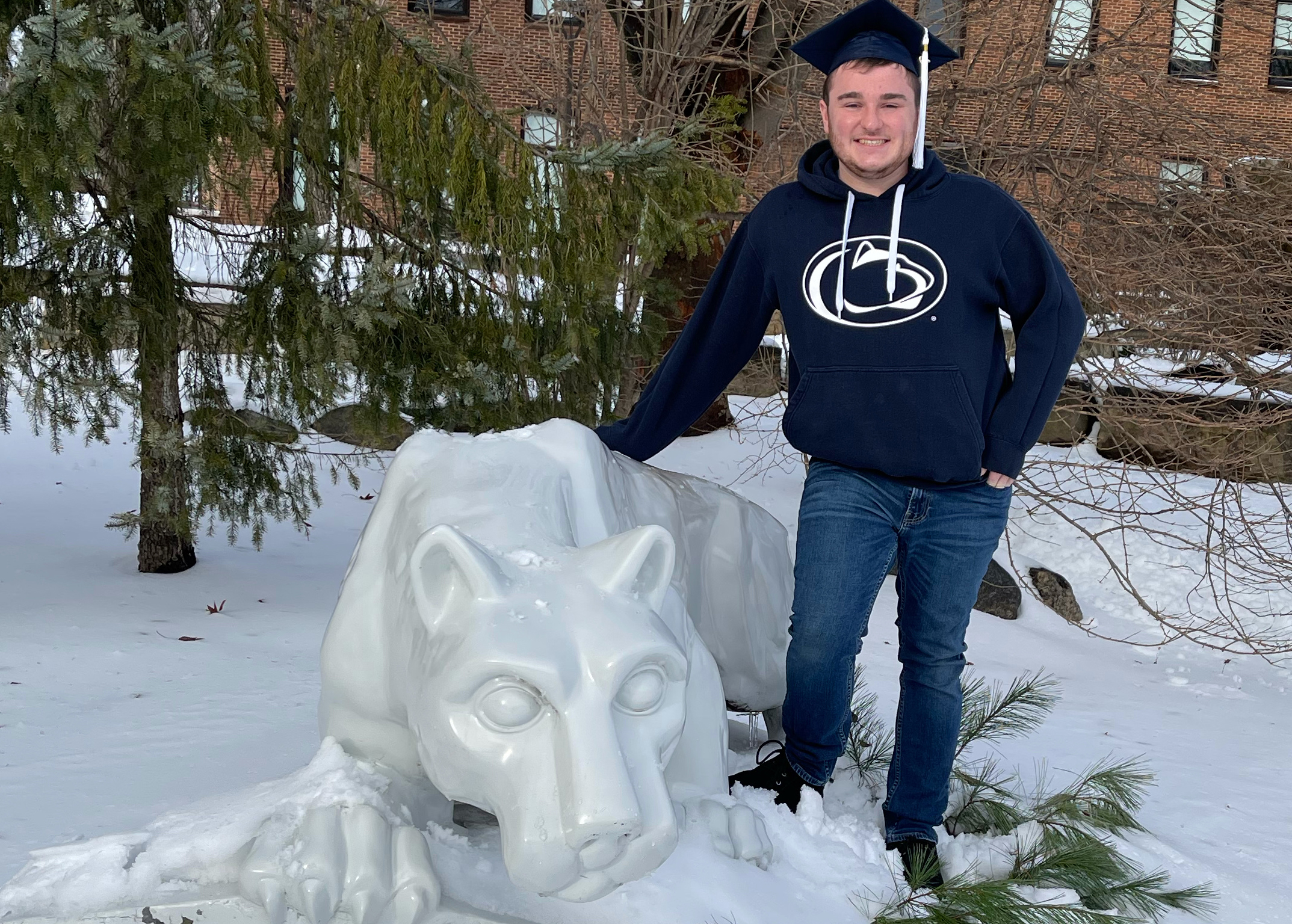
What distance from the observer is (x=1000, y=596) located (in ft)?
25.7

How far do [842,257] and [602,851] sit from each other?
Answer: 5.38ft

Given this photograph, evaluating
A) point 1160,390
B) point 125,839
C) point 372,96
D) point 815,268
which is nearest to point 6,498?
point 372,96

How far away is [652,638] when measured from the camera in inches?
71.2

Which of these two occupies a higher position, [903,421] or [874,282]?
[874,282]

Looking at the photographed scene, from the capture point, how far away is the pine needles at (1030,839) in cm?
248

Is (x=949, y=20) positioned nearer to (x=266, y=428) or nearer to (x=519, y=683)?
(x=266, y=428)

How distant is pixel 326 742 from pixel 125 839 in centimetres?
48

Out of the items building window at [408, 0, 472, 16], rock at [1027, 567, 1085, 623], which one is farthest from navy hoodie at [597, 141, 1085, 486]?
building window at [408, 0, 472, 16]

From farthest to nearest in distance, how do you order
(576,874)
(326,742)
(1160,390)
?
(1160,390)
(326,742)
(576,874)

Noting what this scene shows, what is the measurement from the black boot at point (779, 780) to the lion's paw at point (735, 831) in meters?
0.37

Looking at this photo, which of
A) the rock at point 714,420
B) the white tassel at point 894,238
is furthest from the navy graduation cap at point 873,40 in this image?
the rock at point 714,420

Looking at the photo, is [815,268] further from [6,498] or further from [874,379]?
[6,498]

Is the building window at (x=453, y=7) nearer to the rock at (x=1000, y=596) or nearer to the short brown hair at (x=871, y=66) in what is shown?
the rock at (x=1000, y=596)

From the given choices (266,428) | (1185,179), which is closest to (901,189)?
(266,428)
